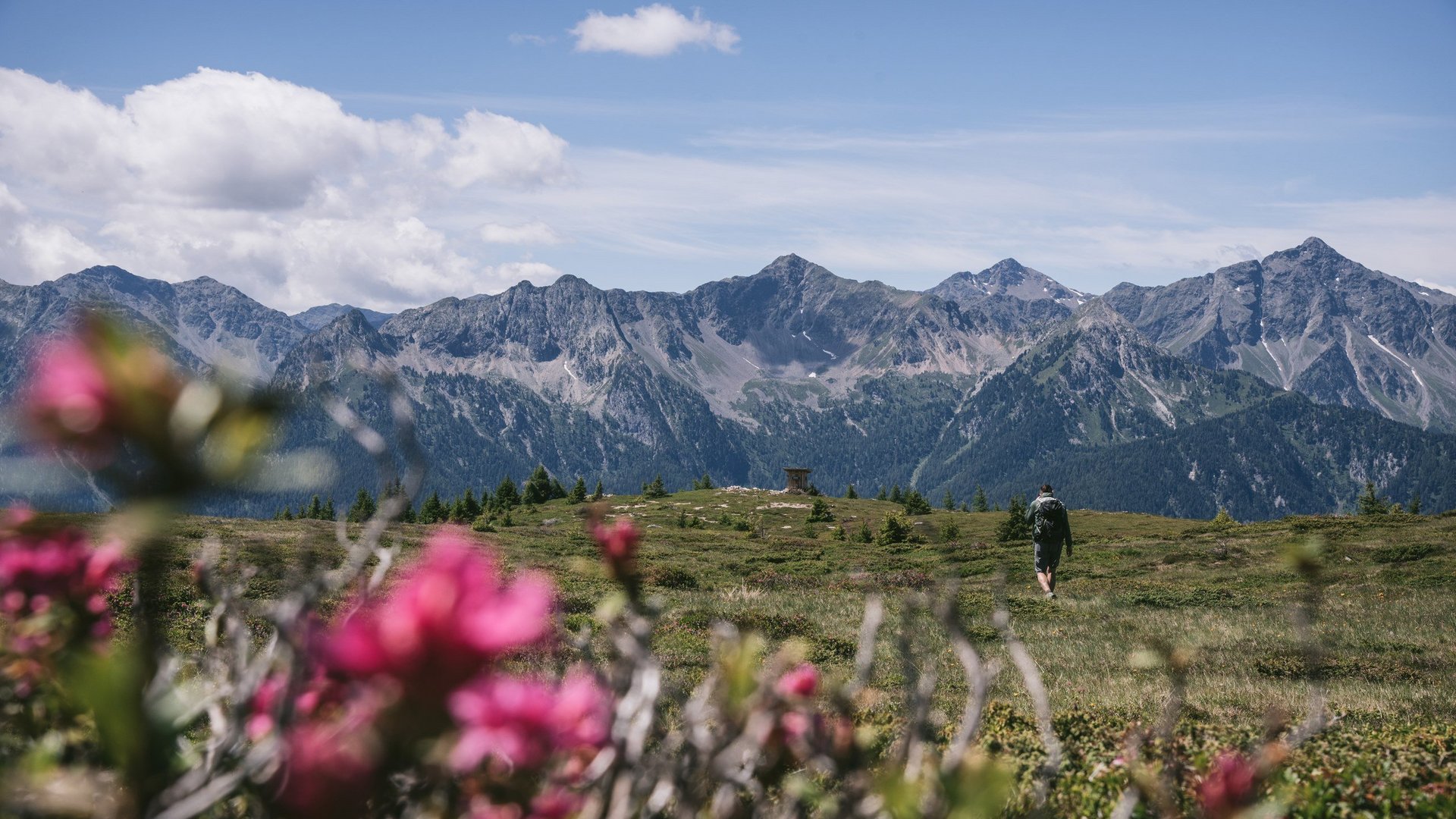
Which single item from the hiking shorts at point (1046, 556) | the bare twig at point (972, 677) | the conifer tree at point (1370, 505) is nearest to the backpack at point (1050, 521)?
the hiking shorts at point (1046, 556)

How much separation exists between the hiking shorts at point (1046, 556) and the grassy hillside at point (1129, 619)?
2.75 feet

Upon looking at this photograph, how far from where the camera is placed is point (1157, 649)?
2.96 metres

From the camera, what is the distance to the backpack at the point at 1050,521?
21156mm

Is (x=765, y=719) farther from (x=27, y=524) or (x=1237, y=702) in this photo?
(x=1237, y=702)

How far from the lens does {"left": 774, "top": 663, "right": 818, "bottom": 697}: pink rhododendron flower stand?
2875 millimetres

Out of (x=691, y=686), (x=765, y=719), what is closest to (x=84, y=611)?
(x=765, y=719)

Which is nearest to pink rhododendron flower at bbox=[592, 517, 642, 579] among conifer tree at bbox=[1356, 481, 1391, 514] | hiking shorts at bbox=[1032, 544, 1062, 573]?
hiking shorts at bbox=[1032, 544, 1062, 573]

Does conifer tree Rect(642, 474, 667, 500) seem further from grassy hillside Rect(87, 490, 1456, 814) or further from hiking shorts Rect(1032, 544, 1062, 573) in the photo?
hiking shorts Rect(1032, 544, 1062, 573)

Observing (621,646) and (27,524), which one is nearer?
(27,524)

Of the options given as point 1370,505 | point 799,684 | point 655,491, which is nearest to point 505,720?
point 799,684

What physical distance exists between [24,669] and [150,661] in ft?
6.58

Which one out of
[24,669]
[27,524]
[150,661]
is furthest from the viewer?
[24,669]

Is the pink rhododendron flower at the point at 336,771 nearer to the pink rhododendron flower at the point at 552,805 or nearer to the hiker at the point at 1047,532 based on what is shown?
the pink rhododendron flower at the point at 552,805

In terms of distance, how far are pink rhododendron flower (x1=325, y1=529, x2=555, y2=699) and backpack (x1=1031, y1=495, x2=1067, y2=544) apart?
829 inches
